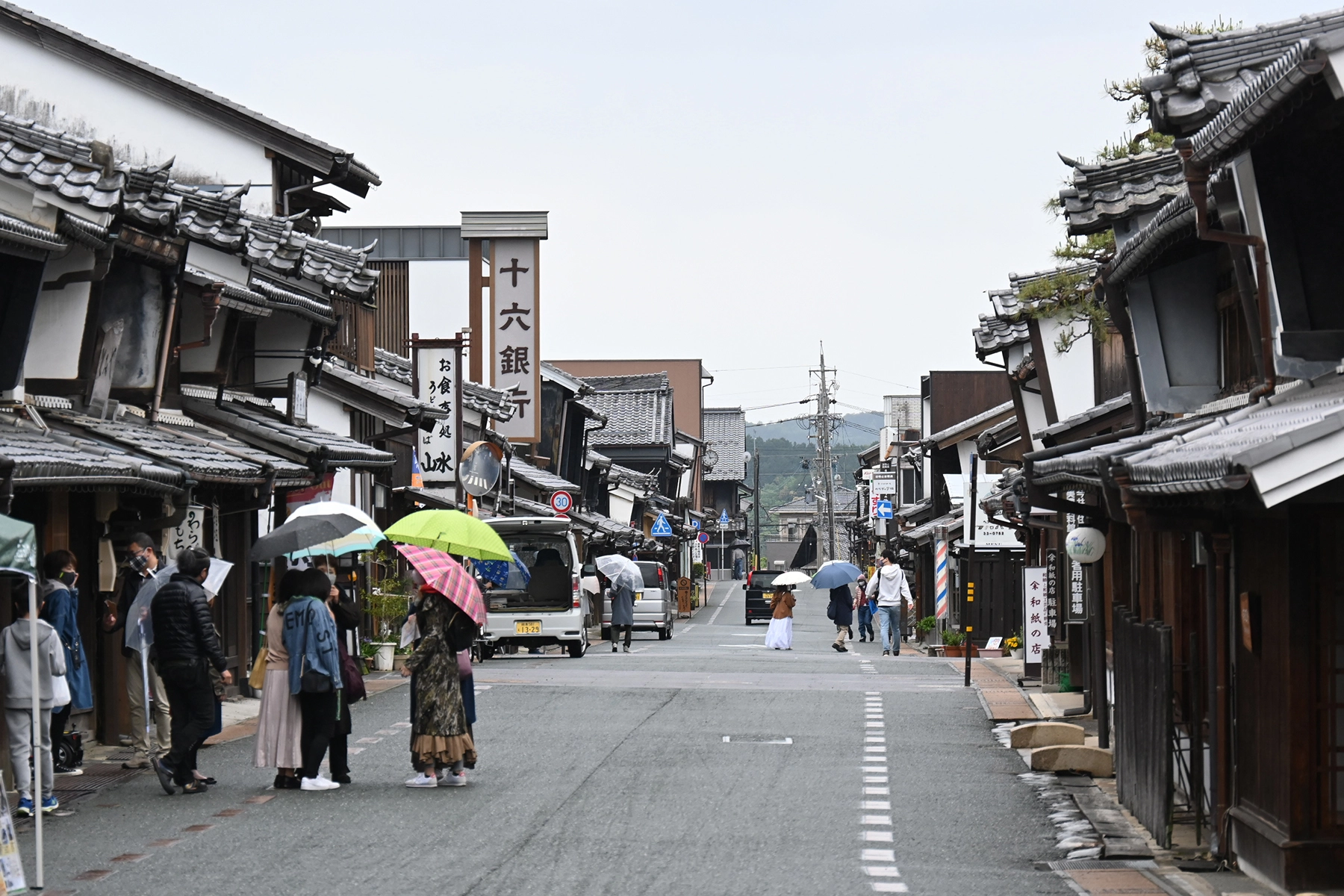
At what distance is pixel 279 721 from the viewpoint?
13820 mm

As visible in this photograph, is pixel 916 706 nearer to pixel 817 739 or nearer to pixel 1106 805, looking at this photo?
pixel 817 739

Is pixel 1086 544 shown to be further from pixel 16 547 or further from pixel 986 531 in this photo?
pixel 986 531

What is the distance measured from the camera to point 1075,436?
74.9 feet

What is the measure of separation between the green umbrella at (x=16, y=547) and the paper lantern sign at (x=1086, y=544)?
11577 mm

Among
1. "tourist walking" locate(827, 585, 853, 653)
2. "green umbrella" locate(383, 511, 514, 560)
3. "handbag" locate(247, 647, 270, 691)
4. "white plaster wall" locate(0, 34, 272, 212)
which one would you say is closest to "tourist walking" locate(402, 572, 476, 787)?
"green umbrella" locate(383, 511, 514, 560)

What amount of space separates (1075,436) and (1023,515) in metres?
1.76

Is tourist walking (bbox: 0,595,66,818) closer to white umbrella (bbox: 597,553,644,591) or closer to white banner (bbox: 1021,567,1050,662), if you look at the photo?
white banner (bbox: 1021,567,1050,662)

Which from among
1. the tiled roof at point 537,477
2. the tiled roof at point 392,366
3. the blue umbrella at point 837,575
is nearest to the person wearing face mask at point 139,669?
the tiled roof at point 392,366

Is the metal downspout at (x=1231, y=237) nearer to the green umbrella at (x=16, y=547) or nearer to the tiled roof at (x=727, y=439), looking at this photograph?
the green umbrella at (x=16, y=547)

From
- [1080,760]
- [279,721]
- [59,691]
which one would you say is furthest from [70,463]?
[1080,760]

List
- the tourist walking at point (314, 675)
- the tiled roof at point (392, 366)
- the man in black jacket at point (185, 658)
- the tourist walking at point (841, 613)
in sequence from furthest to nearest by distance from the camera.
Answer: the tourist walking at point (841, 613) → the tiled roof at point (392, 366) → the tourist walking at point (314, 675) → the man in black jacket at point (185, 658)

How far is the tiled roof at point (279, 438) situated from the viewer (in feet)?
69.9

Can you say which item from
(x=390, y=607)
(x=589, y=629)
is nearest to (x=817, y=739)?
(x=390, y=607)

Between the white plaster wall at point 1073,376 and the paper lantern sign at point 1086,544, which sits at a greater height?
the white plaster wall at point 1073,376
